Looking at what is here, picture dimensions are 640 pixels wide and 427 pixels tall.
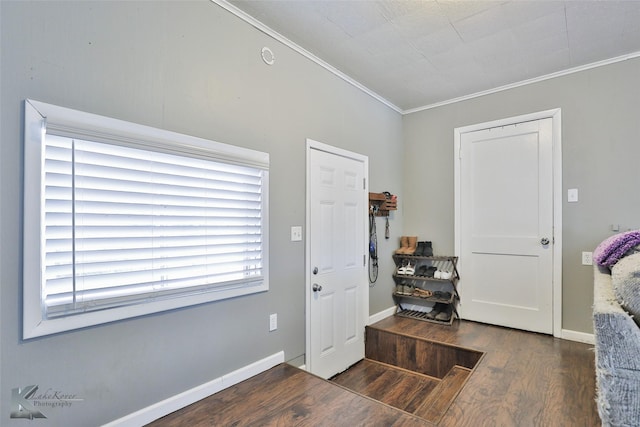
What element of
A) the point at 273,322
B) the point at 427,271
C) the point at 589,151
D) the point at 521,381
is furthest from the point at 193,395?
the point at 589,151

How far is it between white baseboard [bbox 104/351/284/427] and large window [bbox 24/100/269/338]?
0.52m

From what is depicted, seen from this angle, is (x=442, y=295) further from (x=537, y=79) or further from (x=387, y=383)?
(x=537, y=79)

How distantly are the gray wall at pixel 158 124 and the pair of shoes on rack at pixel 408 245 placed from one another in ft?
5.38

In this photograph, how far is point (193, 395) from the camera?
1854mm

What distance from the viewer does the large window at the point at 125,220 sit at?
1.36 m

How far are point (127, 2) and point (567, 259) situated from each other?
388 cm

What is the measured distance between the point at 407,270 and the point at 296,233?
5.77ft

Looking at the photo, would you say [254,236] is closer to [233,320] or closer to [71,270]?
[233,320]

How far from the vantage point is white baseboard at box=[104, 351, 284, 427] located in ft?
5.33

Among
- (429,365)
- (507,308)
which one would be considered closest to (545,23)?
(507,308)

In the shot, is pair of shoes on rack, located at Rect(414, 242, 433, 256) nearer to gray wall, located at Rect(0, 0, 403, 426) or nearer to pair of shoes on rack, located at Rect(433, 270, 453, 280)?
pair of shoes on rack, located at Rect(433, 270, 453, 280)

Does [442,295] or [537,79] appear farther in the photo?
[442,295]

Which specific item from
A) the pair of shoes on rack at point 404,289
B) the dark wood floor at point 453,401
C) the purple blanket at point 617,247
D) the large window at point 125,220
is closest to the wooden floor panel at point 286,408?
the dark wood floor at point 453,401

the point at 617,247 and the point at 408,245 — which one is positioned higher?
the point at 617,247
